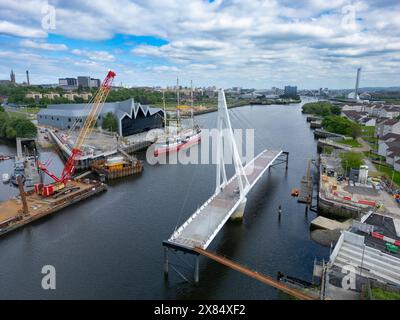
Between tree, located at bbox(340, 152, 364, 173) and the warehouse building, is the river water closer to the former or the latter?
tree, located at bbox(340, 152, 364, 173)

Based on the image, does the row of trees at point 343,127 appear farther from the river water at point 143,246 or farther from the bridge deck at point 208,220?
the bridge deck at point 208,220

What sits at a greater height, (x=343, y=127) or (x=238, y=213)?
(x=343, y=127)

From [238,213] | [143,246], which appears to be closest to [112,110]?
[238,213]

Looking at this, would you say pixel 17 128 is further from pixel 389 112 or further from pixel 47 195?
pixel 389 112

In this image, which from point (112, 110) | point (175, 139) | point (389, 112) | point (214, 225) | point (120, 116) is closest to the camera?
point (214, 225)

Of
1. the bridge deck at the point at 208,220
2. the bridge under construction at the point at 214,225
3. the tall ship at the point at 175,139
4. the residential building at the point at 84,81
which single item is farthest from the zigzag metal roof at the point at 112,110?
the residential building at the point at 84,81
